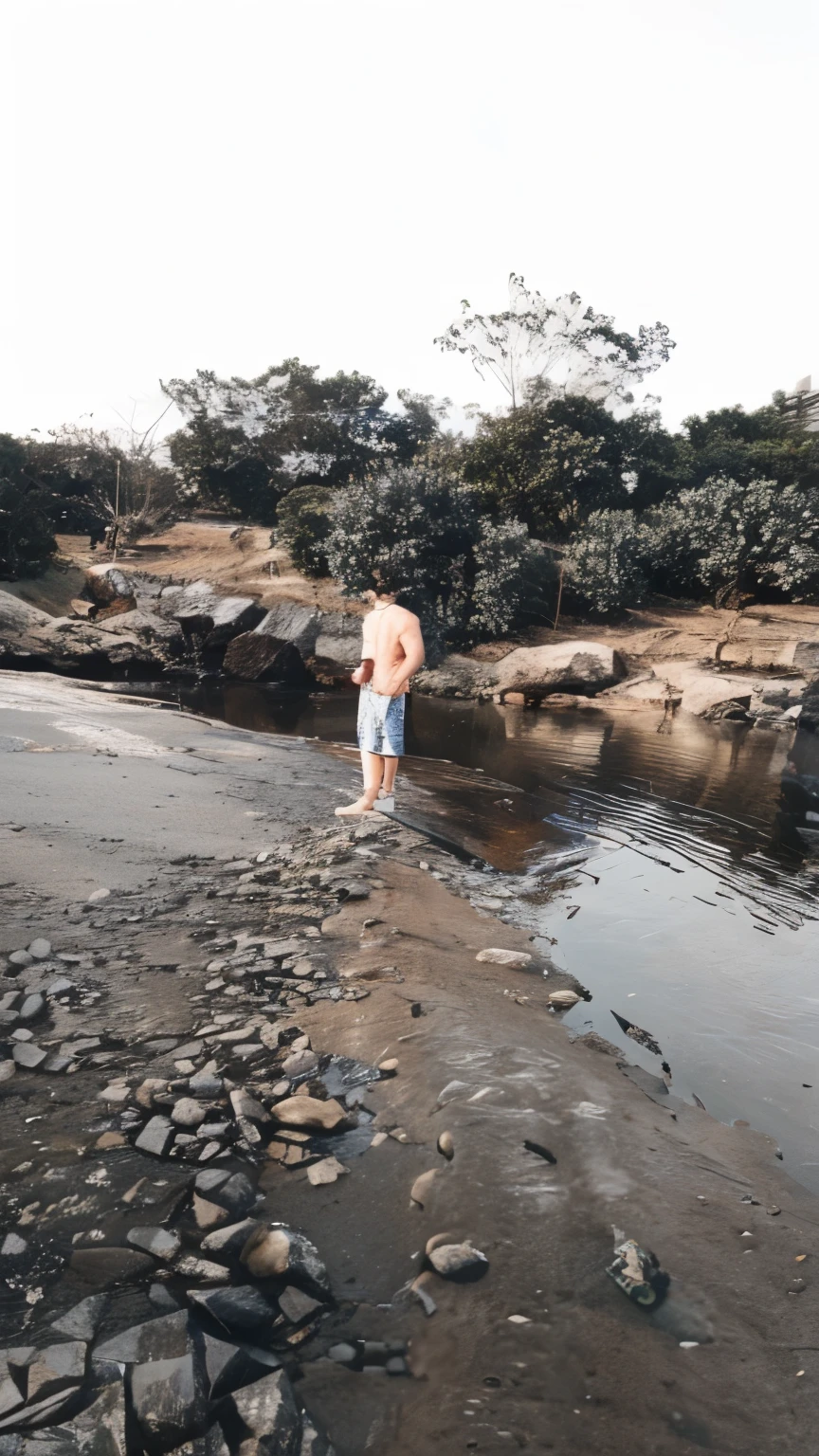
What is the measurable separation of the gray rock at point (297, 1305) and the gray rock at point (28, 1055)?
1.38m

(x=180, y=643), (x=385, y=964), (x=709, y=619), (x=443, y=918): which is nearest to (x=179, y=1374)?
(x=385, y=964)

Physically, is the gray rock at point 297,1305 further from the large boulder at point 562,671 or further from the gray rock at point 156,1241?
the large boulder at point 562,671

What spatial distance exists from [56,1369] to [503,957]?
305cm

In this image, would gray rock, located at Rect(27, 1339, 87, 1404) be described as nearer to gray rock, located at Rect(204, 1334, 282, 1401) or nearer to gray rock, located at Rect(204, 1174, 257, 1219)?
gray rock, located at Rect(204, 1334, 282, 1401)

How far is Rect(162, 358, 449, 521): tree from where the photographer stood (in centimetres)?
3497

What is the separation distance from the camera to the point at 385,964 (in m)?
4.08

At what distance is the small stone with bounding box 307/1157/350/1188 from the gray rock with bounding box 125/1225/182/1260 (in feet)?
1.53

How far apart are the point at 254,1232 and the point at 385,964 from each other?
1.86 m

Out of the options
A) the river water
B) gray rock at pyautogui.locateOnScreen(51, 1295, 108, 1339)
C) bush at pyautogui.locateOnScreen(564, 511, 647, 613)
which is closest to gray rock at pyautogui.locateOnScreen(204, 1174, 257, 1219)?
gray rock at pyautogui.locateOnScreen(51, 1295, 108, 1339)

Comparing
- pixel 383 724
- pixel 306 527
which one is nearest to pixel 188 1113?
pixel 383 724

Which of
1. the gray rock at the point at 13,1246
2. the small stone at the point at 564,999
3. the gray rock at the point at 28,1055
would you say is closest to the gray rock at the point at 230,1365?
the gray rock at the point at 13,1246

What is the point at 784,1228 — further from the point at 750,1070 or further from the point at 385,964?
the point at 385,964

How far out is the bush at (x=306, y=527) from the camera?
90.9 ft

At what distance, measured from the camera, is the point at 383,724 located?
22.6 ft
